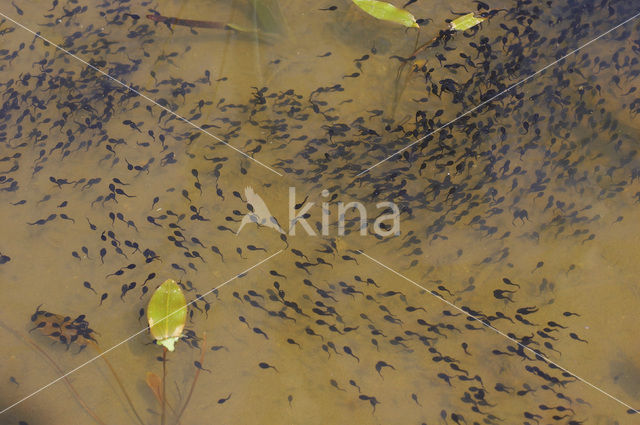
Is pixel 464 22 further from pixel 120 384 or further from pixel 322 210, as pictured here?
pixel 120 384

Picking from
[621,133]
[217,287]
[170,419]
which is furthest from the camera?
[621,133]

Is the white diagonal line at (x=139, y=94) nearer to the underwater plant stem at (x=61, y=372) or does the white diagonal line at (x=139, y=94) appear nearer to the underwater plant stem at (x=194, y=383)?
the underwater plant stem at (x=194, y=383)

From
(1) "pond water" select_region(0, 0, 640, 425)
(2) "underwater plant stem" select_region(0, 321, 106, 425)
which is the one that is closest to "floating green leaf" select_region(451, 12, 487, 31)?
(1) "pond water" select_region(0, 0, 640, 425)

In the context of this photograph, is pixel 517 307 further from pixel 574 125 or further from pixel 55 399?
pixel 55 399

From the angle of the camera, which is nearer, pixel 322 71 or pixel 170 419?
pixel 170 419

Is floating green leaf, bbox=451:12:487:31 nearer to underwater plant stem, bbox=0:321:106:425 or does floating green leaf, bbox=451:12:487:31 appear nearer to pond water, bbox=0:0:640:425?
pond water, bbox=0:0:640:425

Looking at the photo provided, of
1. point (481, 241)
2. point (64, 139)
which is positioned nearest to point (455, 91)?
point (481, 241)

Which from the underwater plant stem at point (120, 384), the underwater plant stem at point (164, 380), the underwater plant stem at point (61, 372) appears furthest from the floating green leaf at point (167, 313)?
the underwater plant stem at point (61, 372)
